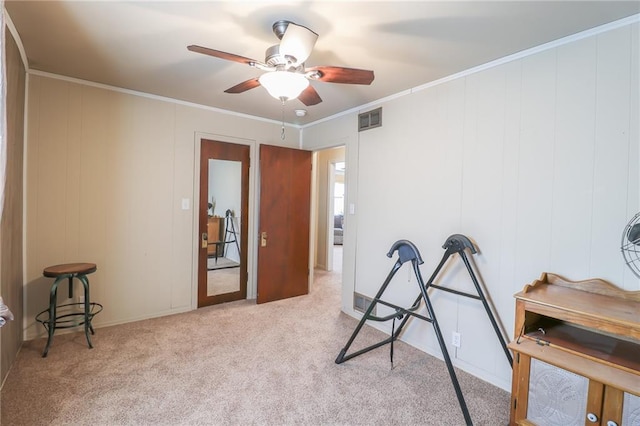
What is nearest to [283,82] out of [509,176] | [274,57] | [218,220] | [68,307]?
[274,57]

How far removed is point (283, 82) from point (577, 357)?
7.30ft

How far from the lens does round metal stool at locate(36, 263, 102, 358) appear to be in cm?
259

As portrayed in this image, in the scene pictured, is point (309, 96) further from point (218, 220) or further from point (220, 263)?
point (220, 263)

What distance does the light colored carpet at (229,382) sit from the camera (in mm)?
1941

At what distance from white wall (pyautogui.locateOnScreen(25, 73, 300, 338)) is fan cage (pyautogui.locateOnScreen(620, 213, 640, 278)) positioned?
3773 millimetres

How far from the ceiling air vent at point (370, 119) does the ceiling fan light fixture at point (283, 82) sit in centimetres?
160

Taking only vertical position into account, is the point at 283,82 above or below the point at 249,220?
above

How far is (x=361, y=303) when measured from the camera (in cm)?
355

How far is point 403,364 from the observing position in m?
2.61

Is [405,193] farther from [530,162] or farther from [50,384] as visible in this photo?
[50,384]

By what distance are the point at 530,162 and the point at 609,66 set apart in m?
0.67

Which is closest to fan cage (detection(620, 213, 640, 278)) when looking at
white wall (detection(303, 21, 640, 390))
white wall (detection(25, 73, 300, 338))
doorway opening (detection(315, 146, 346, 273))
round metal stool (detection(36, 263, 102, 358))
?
white wall (detection(303, 21, 640, 390))

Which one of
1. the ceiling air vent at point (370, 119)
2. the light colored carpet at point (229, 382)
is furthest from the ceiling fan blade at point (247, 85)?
the light colored carpet at point (229, 382)

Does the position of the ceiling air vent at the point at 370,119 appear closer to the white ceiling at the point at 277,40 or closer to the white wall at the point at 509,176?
the white wall at the point at 509,176
